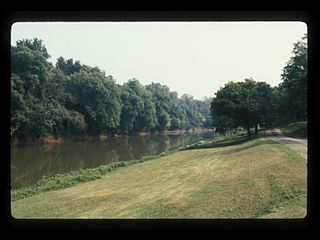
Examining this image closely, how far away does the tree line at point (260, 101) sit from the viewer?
7129 mm

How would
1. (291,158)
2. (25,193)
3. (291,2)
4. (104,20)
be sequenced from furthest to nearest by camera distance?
(25,193)
(291,158)
(104,20)
(291,2)

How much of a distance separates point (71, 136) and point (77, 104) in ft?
4.27

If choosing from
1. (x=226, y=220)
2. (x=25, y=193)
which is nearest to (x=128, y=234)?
(x=226, y=220)

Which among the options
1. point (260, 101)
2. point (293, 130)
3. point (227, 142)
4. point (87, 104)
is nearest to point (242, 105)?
point (260, 101)

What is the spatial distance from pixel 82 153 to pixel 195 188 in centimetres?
292

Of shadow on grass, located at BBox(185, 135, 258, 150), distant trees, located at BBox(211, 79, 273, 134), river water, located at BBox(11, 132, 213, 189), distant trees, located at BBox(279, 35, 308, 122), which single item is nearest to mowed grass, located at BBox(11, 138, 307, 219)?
shadow on grass, located at BBox(185, 135, 258, 150)

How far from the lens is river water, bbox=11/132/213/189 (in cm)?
836

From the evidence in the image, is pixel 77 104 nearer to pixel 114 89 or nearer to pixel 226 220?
pixel 114 89

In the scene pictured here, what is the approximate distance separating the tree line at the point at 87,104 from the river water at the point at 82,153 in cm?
28

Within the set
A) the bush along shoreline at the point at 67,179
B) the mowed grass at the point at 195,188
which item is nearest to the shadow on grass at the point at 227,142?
the mowed grass at the point at 195,188

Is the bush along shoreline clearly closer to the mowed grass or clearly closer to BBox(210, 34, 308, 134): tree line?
the mowed grass

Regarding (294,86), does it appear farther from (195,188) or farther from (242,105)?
(195,188)

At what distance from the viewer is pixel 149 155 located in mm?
10281

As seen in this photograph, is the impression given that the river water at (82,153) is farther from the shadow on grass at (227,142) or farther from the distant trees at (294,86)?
the distant trees at (294,86)
